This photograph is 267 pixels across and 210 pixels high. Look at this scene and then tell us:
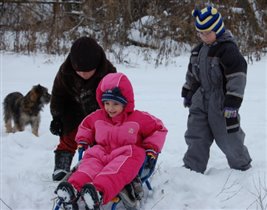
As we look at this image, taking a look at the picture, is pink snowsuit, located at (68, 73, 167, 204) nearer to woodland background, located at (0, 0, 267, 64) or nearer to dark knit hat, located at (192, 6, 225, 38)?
dark knit hat, located at (192, 6, 225, 38)

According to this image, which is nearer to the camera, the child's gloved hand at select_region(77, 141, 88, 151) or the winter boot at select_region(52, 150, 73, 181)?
the child's gloved hand at select_region(77, 141, 88, 151)

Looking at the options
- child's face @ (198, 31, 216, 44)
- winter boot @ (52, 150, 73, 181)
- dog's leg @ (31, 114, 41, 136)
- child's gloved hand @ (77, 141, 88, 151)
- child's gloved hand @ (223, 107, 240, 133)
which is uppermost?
child's face @ (198, 31, 216, 44)

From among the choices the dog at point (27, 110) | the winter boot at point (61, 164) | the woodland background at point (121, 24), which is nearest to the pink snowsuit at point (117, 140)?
the winter boot at point (61, 164)

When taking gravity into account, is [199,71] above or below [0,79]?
above

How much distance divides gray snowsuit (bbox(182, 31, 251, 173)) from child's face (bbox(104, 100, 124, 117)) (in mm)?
828

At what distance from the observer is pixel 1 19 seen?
13.3 m

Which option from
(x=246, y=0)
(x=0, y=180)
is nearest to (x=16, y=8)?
(x=246, y=0)

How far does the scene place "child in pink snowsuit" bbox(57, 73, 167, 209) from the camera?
9.87 feet

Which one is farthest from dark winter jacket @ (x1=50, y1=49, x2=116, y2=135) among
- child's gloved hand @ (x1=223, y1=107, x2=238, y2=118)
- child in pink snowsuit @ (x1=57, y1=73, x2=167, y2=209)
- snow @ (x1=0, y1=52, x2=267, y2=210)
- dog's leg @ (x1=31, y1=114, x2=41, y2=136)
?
dog's leg @ (x1=31, y1=114, x2=41, y2=136)

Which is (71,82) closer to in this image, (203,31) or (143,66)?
(203,31)

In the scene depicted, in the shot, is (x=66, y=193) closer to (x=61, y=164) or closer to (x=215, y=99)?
(x=61, y=164)

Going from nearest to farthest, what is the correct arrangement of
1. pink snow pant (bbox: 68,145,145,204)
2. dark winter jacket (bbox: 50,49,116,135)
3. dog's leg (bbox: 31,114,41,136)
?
pink snow pant (bbox: 68,145,145,204) < dark winter jacket (bbox: 50,49,116,135) < dog's leg (bbox: 31,114,41,136)

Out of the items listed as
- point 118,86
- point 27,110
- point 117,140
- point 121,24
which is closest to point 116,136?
point 117,140

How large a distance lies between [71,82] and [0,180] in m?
1.03
